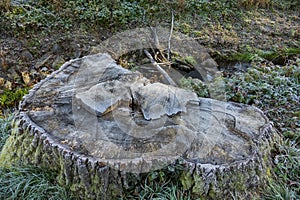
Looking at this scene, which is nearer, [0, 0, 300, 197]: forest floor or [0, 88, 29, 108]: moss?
[0, 88, 29, 108]: moss

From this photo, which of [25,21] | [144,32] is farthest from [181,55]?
[25,21]

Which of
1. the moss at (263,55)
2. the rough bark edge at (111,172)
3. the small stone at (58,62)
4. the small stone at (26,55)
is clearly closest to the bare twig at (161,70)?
the moss at (263,55)

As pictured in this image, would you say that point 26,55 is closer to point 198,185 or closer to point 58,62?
point 58,62

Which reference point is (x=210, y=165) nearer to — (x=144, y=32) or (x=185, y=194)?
(x=185, y=194)

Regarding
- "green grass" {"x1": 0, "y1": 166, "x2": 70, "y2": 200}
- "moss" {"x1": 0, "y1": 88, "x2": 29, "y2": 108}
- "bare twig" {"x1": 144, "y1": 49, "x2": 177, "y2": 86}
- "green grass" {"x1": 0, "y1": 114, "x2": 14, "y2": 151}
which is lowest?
"moss" {"x1": 0, "y1": 88, "x2": 29, "y2": 108}

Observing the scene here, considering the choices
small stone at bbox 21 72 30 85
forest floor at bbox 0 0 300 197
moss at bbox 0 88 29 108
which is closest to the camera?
moss at bbox 0 88 29 108

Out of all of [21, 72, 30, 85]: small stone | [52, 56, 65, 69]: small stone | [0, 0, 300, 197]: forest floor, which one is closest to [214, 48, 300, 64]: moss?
[0, 0, 300, 197]: forest floor

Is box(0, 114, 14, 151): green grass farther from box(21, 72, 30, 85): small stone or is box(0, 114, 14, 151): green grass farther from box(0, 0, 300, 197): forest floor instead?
box(21, 72, 30, 85): small stone

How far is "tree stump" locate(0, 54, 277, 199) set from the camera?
1.78 meters

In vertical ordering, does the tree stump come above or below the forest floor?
above

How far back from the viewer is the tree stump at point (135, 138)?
5.83 feet

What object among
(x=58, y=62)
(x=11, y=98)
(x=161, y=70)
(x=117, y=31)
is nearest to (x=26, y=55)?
(x=58, y=62)

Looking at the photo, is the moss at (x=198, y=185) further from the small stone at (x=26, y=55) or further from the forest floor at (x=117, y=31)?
the small stone at (x=26, y=55)

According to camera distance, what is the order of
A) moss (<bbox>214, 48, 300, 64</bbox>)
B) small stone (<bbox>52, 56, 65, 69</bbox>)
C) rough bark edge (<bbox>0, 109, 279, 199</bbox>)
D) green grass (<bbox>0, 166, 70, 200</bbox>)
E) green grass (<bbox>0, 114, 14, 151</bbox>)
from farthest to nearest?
moss (<bbox>214, 48, 300, 64</bbox>)
small stone (<bbox>52, 56, 65, 69</bbox>)
green grass (<bbox>0, 114, 14, 151</bbox>)
green grass (<bbox>0, 166, 70, 200</bbox>)
rough bark edge (<bbox>0, 109, 279, 199</bbox>)
